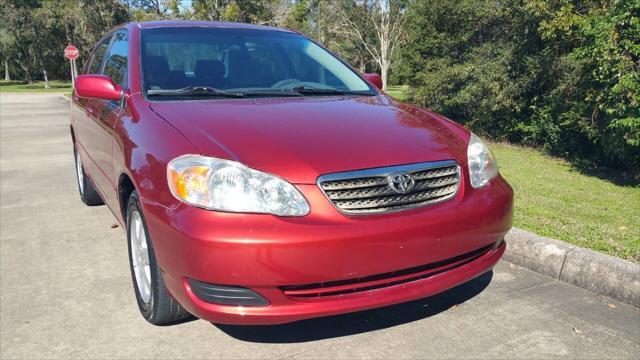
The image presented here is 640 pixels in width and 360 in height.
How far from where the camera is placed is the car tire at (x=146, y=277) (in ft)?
9.09

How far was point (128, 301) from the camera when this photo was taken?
11.0 feet

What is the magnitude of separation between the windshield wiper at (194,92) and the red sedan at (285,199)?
0.01m

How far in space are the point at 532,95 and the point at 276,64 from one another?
829 centimetres

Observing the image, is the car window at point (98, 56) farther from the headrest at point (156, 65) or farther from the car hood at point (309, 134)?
the car hood at point (309, 134)

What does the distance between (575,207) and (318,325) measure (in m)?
3.56

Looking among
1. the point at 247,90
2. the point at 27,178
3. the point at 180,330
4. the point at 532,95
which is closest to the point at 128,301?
the point at 180,330

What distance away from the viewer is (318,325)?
305 centimetres

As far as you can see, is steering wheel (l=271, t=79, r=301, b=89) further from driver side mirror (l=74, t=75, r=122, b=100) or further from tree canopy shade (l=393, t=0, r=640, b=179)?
tree canopy shade (l=393, t=0, r=640, b=179)

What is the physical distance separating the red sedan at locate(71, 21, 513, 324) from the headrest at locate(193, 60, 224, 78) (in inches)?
4.1

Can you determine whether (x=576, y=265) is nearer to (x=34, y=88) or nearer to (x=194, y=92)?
(x=194, y=92)

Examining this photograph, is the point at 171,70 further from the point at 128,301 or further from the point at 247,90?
the point at 128,301

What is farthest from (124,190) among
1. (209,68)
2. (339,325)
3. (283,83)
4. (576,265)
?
(576,265)

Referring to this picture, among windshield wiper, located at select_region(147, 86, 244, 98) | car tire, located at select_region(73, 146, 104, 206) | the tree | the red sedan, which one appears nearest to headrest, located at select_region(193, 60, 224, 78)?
the red sedan

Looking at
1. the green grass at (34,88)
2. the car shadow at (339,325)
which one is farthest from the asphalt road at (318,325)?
the green grass at (34,88)
